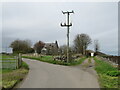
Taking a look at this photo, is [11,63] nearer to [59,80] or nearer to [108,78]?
[59,80]

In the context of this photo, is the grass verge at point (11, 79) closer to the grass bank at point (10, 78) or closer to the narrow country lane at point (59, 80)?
the grass bank at point (10, 78)

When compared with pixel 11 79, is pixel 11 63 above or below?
above

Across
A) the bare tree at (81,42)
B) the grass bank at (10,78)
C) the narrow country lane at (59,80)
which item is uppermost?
the bare tree at (81,42)

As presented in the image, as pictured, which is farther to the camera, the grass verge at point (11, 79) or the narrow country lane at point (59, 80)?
the narrow country lane at point (59, 80)

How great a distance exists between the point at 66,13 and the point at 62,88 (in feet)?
58.3

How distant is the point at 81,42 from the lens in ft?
215

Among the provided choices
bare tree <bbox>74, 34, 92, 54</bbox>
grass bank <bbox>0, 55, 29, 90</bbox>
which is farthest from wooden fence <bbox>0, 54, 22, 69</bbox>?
bare tree <bbox>74, 34, 92, 54</bbox>

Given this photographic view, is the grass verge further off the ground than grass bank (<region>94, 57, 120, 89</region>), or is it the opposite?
the grass verge

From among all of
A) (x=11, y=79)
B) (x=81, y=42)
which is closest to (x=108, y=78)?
(x=11, y=79)

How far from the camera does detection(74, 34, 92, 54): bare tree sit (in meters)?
65.3

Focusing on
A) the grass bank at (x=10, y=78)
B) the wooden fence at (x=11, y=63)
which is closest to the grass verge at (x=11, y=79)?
the grass bank at (x=10, y=78)

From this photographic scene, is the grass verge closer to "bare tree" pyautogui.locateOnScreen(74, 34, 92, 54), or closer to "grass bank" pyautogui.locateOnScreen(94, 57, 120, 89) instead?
"grass bank" pyautogui.locateOnScreen(94, 57, 120, 89)

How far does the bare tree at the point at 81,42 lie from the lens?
6531 centimetres

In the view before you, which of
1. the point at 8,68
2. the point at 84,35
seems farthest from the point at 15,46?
the point at 8,68
